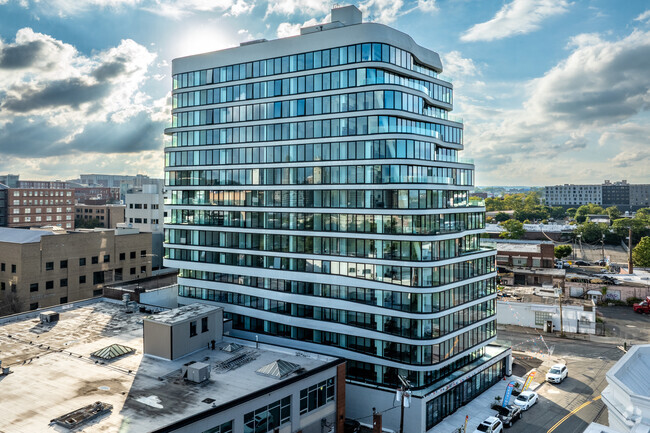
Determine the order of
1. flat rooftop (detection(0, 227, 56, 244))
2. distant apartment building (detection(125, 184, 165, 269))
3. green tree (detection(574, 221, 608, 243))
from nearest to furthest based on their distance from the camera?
flat rooftop (detection(0, 227, 56, 244)) → distant apartment building (detection(125, 184, 165, 269)) → green tree (detection(574, 221, 608, 243))

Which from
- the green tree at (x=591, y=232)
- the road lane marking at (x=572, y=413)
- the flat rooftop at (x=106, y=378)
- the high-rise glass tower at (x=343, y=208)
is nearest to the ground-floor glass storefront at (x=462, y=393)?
the high-rise glass tower at (x=343, y=208)

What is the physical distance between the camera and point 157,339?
39.6 metres

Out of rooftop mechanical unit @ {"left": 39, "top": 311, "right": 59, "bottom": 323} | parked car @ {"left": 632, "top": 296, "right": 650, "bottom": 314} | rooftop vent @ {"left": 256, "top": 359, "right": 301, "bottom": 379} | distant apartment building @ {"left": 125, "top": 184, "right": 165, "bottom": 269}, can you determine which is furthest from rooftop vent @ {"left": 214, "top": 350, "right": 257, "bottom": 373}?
parked car @ {"left": 632, "top": 296, "right": 650, "bottom": 314}

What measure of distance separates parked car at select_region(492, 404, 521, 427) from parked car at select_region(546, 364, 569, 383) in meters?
10.2

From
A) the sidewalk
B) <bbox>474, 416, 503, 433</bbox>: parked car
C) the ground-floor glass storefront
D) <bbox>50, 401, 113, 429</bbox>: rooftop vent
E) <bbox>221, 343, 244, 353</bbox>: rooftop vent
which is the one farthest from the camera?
<bbox>221, 343, 244, 353</bbox>: rooftop vent

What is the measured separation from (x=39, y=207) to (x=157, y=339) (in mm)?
129665

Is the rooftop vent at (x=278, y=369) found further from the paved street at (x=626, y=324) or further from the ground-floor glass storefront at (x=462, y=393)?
the paved street at (x=626, y=324)

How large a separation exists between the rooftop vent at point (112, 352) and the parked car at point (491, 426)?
32.5m

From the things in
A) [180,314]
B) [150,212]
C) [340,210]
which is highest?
[340,210]

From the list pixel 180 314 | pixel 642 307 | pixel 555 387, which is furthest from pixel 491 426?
pixel 642 307

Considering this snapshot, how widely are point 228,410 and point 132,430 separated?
20.4 feet

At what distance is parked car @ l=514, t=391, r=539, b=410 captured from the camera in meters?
44.7

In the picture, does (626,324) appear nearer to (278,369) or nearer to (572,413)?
(572,413)

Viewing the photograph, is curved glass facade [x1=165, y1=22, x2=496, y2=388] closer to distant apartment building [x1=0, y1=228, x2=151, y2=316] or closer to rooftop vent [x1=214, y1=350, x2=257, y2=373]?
rooftop vent [x1=214, y1=350, x2=257, y2=373]
